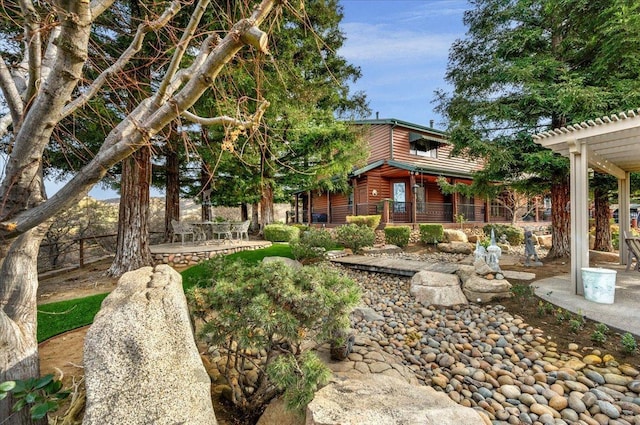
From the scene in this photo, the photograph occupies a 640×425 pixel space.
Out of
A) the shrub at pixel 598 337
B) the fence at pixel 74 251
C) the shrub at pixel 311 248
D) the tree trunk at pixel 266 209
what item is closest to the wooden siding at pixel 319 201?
the tree trunk at pixel 266 209

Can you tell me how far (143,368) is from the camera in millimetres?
1746

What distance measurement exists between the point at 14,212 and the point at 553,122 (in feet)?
37.3

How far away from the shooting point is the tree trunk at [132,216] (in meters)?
7.12

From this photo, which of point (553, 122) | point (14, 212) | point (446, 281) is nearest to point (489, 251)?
point (446, 281)

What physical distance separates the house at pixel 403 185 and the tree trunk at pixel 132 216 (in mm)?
10413

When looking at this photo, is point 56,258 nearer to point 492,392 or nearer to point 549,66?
point 492,392

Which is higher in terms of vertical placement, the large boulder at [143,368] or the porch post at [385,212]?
the porch post at [385,212]

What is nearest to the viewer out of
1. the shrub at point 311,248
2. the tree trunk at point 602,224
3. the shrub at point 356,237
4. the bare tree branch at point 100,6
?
the bare tree branch at point 100,6

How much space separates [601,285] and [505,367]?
9.05 ft

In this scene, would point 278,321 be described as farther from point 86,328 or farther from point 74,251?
point 74,251

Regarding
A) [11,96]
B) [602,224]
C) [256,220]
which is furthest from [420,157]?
[11,96]

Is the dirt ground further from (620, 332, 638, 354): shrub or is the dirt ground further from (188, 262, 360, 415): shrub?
(188, 262, 360, 415): shrub

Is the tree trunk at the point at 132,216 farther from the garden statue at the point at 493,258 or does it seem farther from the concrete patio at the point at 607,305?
the concrete patio at the point at 607,305

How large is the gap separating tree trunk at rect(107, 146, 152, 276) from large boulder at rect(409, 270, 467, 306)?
6.53m
